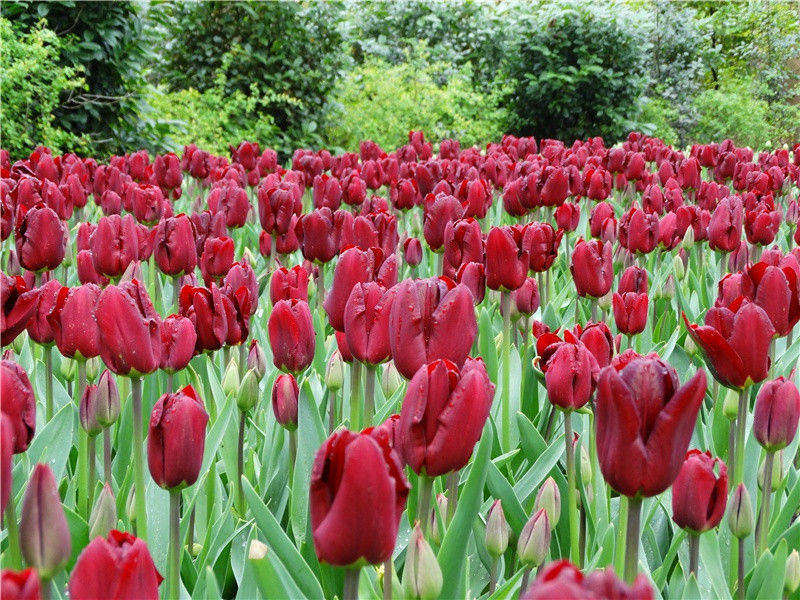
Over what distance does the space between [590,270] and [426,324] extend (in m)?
0.96

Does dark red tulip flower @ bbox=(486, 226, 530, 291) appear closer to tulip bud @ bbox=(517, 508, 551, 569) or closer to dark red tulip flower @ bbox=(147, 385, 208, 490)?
tulip bud @ bbox=(517, 508, 551, 569)

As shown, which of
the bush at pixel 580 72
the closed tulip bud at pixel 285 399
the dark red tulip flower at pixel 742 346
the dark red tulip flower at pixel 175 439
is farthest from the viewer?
the bush at pixel 580 72

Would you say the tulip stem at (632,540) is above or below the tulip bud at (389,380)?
above

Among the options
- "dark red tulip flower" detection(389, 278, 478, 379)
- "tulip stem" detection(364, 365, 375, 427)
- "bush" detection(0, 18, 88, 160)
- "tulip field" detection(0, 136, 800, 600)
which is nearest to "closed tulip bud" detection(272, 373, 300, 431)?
"tulip field" detection(0, 136, 800, 600)

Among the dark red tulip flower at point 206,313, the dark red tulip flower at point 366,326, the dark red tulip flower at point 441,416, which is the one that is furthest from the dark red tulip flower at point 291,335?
the dark red tulip flower at point 441,416

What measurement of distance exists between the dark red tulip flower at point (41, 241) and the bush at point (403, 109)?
8863 mm

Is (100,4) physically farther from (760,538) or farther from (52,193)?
(760,538)

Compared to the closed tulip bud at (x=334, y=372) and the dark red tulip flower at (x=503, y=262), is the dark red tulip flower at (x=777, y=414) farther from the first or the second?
the closed tulip bud at (x=334, y=372)

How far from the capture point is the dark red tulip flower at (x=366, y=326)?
→ 1.46 metres

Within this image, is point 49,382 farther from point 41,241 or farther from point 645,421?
point 645,421

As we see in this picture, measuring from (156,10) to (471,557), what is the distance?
25.6 feet

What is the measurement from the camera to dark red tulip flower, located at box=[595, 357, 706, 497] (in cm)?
90

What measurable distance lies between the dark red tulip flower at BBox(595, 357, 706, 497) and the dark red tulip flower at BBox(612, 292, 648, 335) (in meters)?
1.20

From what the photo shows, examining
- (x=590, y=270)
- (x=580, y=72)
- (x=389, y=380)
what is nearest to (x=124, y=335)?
(x=389, y=380)
